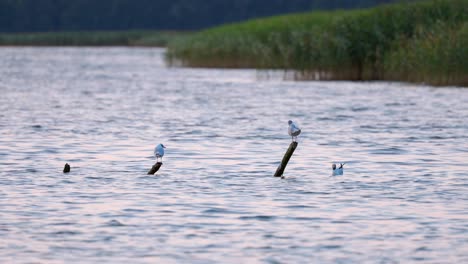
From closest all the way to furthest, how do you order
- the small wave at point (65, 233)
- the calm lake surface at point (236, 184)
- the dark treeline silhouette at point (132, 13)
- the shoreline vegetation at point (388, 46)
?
the calm lake surface at point (236, 184) < the small wave at point (65, 233) < the shoreline vegetation at point (388, 46) < the dark treeline silhouette at point (132, 13)

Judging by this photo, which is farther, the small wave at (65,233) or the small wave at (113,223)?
the small wave at (113,223)

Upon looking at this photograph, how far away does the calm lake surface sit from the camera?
12578mm

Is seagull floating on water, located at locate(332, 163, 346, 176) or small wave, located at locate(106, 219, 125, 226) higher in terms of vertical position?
small wave, located at locate(106, 219, 125, 226)

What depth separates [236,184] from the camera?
57.4 feet

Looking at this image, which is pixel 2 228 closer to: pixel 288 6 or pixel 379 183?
pixel 379 183

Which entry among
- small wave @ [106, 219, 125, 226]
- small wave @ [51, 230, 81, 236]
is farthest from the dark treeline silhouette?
small wave @ [51, 230, 81, 236]

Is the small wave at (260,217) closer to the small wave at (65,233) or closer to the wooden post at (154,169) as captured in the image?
the small wave at (65,233)

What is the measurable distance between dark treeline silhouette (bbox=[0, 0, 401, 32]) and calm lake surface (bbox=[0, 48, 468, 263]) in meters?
149

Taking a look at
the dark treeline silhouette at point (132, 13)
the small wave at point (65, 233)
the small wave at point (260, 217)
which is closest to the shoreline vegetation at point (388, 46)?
the small wave at point (260, 217)

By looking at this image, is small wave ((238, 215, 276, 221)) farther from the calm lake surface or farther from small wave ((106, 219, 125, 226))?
small wave ((106, 219, 125, 226))

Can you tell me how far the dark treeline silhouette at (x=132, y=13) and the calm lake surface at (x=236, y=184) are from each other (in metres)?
149

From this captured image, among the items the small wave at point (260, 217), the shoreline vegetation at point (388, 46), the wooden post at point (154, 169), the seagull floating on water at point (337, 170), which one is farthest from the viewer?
the shoreline vegetation at point (388, 46)

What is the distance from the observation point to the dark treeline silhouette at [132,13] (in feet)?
598

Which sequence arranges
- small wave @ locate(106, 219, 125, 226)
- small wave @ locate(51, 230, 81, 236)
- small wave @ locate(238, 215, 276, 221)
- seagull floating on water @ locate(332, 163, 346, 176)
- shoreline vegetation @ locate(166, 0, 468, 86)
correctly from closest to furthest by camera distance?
small wave @ locate(51, 230, 81, 236), small wave @ locate(106, 219, 125, 226), small wave @ locate(238, 215, 276, 221), seagull floating on water @ locate(332, 163, 346, 176), shoreline vegetation @ locate(166, 0, 468, 86)
